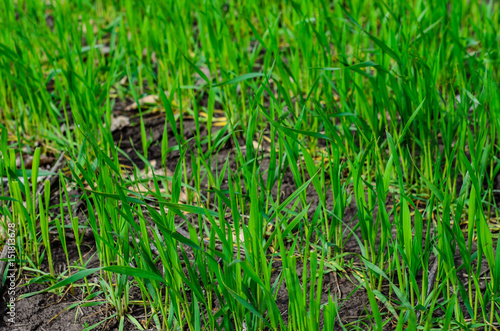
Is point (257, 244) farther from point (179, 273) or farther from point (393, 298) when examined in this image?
point (393, 298)

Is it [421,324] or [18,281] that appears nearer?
[421,324]

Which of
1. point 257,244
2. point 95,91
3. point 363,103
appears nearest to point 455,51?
point 363,103

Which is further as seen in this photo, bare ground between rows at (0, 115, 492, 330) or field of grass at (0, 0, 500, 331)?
bare ground between rows at (0, 115, 492, 330)

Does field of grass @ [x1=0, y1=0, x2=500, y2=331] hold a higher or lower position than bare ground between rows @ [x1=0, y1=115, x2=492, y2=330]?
higher

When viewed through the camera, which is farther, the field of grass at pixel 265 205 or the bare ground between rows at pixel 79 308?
the bare ground between rows at pixel 79 308

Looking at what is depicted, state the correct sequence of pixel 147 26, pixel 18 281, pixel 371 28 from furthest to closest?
pixel 371 28, pixel 147 26, pixel 18 281

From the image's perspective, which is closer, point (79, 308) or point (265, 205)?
point (79, 308)

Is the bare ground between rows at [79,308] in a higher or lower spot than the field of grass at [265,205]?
lower

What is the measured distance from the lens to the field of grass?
100 cm

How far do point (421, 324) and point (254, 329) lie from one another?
1.20 feet

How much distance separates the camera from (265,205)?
4.94ft

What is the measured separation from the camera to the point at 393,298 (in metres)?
1.16

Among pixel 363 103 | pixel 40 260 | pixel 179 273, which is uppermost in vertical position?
pixel 363 103

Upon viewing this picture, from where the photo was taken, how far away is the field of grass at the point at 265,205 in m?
1.00
